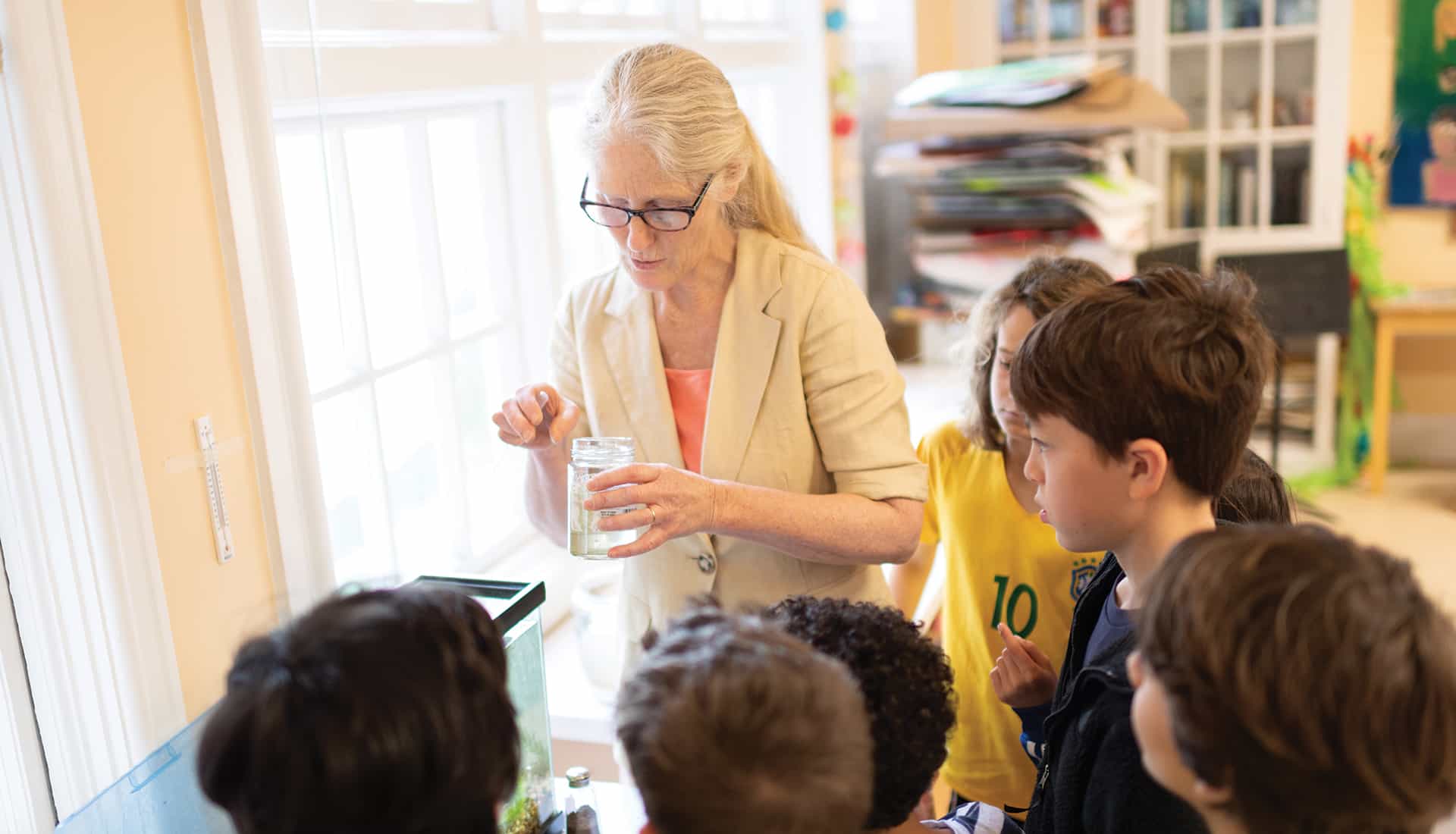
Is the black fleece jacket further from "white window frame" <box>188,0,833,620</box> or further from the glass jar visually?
"white window frame" <box>188,0,833,620</box>

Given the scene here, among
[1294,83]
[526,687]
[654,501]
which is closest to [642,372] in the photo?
[654,501]

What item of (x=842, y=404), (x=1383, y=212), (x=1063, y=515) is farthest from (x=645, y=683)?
(x=1383, y=212)

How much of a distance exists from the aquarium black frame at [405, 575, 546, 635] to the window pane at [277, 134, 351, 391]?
0.43 meters

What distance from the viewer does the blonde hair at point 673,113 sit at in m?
1.34

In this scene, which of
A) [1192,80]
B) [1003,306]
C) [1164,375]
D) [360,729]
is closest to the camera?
[360,729]

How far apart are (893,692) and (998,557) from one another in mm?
695

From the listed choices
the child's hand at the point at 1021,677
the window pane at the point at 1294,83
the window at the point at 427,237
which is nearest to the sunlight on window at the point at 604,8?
the window at the point at 427,237

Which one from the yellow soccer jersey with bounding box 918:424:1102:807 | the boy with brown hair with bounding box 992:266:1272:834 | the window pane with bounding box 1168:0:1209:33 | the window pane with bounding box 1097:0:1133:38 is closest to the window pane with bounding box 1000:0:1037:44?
the window pane with bounding box 1097:0:1133:38

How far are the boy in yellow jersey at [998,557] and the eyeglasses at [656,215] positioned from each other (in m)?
0.49

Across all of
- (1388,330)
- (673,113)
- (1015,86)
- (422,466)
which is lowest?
(1388,330)

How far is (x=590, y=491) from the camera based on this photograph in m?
1.27

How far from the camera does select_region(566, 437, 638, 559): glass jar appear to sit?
4.23ft

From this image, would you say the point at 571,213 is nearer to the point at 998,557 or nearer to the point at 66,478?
the point at 998,557

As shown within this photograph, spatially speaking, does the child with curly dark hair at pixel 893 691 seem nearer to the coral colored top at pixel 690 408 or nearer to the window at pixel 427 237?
the coral colored top at pixel 690 408
